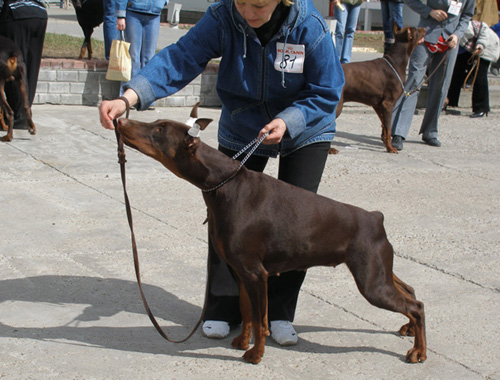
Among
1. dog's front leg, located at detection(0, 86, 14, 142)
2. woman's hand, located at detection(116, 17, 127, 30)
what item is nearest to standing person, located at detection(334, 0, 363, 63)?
woman's hand, located at detection(116, 17, 127, 30)

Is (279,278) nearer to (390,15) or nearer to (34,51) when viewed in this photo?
(34,51)

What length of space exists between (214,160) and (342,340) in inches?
52.7

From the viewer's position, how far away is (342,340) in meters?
4.12

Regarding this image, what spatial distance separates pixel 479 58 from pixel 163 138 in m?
9.28

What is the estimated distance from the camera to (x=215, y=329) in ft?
13.4

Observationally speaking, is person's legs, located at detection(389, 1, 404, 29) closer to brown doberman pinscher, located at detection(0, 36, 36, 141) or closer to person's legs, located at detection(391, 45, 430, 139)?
person's legs, located at detection(391, 45, 430, 139)

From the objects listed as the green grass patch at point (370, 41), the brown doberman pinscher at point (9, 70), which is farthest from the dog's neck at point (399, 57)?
the green grass patch at point (370, 41)

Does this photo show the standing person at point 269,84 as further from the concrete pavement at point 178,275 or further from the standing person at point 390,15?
the standing person at point 390,15

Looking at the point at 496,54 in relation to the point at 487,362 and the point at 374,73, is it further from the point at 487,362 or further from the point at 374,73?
the point at 487,362

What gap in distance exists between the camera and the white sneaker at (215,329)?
13.4 feet

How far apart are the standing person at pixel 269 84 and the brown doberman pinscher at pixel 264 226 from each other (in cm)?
26

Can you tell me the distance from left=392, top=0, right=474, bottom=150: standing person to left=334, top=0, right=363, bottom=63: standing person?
11.1ft

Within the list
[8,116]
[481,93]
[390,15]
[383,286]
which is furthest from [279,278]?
[390,15]

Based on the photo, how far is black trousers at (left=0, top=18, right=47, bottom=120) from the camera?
8.61 m
